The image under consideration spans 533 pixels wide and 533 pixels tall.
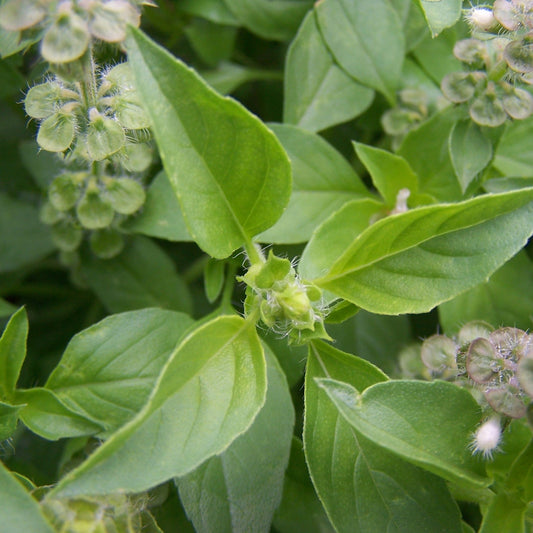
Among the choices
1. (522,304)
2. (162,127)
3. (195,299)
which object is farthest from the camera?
(195,299)

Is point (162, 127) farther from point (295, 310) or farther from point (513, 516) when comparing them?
point (513, 516)

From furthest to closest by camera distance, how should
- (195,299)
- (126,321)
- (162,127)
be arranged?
(195,299)
(126,321)
(162,127)

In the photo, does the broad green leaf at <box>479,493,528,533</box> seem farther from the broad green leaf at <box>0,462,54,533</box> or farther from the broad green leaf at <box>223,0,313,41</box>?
the broad green leaf at <box>223,0,313,41</box>

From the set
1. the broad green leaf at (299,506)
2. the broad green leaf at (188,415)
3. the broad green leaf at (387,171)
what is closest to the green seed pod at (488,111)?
the broad green leaf at (387,171)

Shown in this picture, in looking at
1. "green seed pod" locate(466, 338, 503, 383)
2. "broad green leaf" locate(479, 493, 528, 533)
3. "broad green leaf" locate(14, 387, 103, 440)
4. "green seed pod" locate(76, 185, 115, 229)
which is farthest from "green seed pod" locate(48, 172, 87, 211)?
"broad green leaf" locate(479, 493, 528, 533)

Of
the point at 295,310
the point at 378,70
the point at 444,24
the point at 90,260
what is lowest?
the point at 90,260

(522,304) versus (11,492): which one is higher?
(11,492)

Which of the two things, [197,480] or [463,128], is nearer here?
[197,480]

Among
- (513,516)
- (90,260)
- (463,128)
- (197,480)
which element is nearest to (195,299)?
(90,260)

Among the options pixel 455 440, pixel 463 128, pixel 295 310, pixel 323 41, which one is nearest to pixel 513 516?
pixel 455 440
